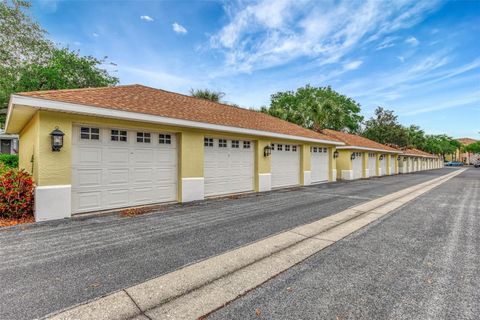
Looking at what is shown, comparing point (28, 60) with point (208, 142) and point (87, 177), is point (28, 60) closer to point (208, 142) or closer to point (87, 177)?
point (87, 177)

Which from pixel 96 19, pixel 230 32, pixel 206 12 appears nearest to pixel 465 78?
→ pixel 230 32

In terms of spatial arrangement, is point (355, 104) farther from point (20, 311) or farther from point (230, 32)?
point (20, 311)

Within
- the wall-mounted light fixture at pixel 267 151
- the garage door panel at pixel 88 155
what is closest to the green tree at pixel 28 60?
the garage door panel at pixel 88 155

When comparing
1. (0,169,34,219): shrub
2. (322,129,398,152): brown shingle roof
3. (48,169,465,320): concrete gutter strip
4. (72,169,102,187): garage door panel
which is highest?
(322,129,398,152): brown shingle roof

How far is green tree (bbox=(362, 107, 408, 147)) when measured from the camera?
33.9 meters

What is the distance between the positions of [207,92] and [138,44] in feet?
30.8

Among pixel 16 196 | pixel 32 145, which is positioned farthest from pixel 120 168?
pixel 32 145

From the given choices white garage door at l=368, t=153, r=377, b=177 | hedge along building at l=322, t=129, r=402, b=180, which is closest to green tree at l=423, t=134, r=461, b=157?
hedge along building at l=322, t=129, r=402, b=180

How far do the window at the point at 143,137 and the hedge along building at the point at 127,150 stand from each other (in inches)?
1.3

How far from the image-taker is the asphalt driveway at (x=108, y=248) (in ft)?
8.70

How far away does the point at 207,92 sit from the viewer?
71.3 feet

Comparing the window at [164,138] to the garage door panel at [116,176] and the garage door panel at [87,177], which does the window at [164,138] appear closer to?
the garage door panel at [116,176]

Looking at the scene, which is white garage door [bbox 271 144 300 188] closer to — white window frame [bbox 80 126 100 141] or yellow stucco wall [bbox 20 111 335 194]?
yellow stucco wall [bbox 20 111 335 194]

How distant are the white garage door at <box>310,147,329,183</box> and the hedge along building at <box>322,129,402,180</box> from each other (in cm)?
300
